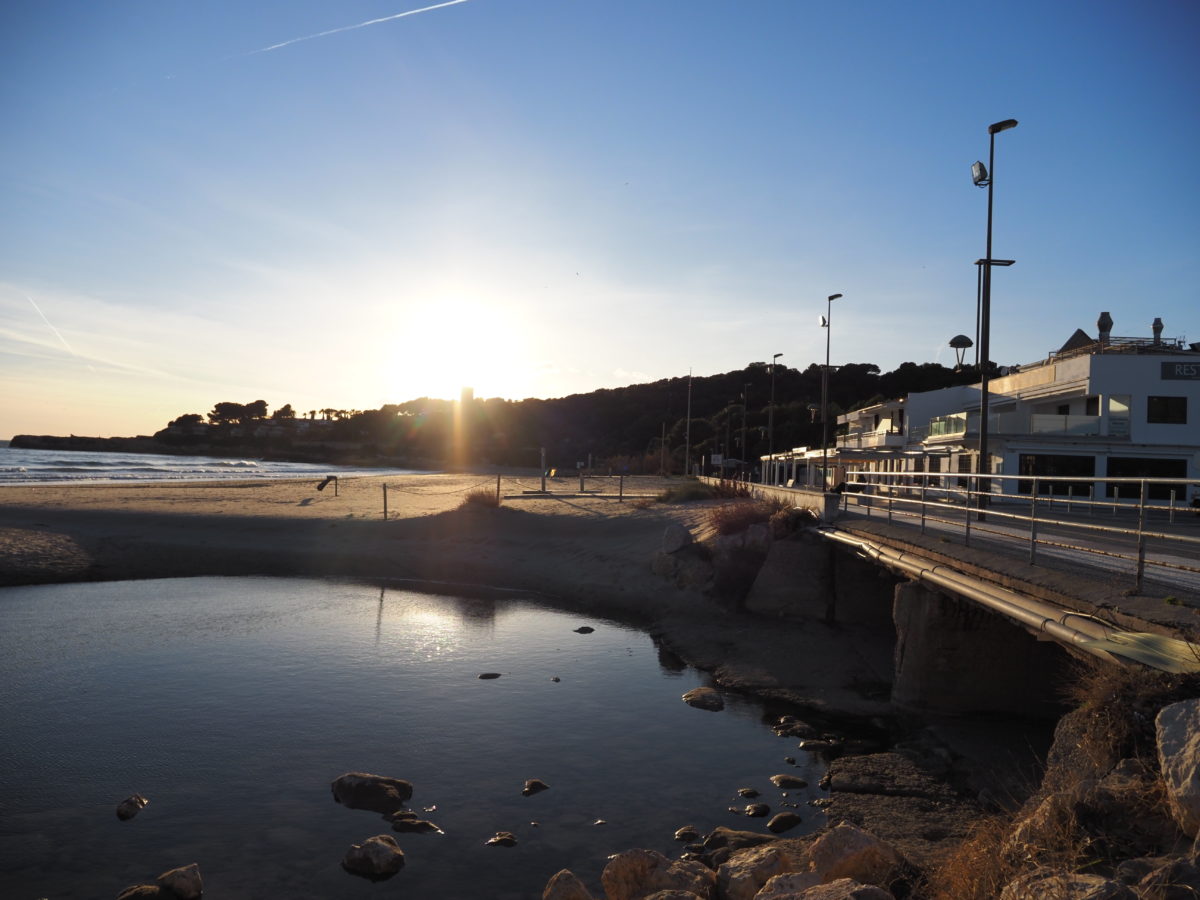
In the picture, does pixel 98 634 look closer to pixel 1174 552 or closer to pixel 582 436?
pixel 1174 552

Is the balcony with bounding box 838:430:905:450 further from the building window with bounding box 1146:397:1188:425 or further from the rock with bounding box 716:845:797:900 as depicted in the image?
the rock with bounding box 716:845:797:900

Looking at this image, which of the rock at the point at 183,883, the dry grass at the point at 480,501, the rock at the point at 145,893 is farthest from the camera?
the dry grass at the point at 480,501

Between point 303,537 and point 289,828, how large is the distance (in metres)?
22.8

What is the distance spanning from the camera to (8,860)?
799 centimetres

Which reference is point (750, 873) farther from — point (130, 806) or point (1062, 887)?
point (130, 806)

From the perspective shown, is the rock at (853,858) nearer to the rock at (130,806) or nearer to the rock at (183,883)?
the rock at (183,883)

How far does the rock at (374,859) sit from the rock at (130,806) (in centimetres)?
273

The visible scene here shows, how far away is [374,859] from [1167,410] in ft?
132

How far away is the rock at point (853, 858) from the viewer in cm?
642

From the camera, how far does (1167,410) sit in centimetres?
3722

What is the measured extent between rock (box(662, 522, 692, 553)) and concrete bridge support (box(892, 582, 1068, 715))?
34.6ft

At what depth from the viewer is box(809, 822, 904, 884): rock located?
6.42 meters

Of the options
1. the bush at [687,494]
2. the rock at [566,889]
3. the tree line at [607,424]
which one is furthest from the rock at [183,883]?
the tree line at [607,424]

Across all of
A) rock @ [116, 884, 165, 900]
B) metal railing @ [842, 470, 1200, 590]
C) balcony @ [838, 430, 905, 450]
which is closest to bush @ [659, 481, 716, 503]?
metal railing @ [842, 470, 1200, 590]
